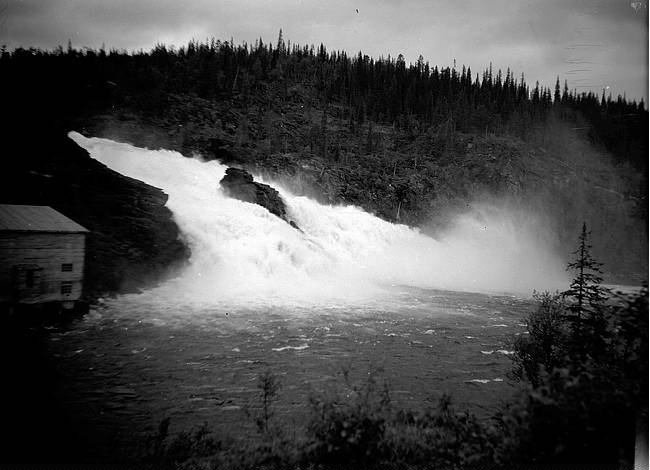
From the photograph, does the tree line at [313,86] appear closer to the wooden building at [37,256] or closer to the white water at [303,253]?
the white water at [303,253]

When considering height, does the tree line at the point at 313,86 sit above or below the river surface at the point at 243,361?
above

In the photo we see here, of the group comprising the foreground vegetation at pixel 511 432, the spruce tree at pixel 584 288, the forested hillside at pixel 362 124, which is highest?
the forested hillside at pixel 362 124

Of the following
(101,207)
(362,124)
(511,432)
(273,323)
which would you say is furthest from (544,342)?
(362,124)

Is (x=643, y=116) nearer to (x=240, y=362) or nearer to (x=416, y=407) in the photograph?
(x=416, y=407)

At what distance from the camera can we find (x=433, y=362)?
12625 mm

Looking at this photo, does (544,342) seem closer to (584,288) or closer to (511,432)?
(584,288)

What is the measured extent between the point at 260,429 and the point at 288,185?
3580 centimetres

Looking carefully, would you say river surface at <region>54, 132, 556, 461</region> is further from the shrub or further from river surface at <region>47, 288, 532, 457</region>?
the shrub

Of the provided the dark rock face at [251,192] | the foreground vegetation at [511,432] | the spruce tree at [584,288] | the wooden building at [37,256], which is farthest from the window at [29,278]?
the dark rock face at [251,192]

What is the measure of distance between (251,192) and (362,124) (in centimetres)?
4869

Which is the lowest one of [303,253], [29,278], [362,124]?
[29,278]

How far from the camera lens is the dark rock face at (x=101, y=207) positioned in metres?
17.0

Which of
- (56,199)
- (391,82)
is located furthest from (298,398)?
(391,82)

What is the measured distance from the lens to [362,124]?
74500mm
